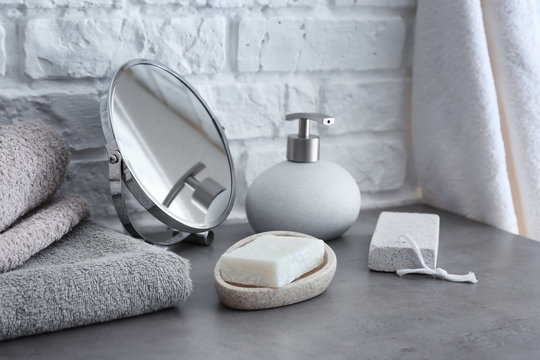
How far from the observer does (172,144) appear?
2.71 feet

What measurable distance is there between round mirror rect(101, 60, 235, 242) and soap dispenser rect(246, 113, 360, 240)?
49 mm

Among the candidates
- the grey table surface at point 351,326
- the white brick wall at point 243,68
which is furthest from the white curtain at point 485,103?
the grey table surface at point 351,326

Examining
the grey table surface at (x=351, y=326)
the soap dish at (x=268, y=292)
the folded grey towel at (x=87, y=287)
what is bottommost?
the grey table surface at (x=351, y=326)

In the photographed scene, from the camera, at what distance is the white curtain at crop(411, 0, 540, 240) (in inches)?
35.9

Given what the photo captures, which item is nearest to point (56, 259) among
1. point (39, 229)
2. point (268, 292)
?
point (39, 229)

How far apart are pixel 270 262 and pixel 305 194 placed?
0.69 ft

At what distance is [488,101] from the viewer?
920 mm

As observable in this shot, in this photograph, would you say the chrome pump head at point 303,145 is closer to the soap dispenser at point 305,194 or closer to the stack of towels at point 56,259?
the soap dispenser at point 305,194

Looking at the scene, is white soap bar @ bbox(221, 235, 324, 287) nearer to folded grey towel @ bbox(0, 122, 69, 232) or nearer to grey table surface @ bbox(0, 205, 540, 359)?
grey table surface @ bbox(0, 205, 540, 359)

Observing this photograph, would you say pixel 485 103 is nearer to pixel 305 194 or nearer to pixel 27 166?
pixel 305 194

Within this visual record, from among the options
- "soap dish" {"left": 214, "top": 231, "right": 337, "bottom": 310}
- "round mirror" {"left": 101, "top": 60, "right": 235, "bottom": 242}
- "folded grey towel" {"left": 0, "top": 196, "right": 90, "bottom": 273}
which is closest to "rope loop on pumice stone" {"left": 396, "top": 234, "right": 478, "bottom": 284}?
"soap dish" {"left": 214, "top": 231, "right": 337, "bottom": 310}

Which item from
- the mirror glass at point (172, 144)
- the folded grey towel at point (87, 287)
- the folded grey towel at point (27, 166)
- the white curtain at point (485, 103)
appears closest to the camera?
the folded grey towel at point (87, 287)

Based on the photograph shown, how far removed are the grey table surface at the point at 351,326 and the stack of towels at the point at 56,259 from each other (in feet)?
0.07

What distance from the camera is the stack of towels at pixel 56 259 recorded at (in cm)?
55
